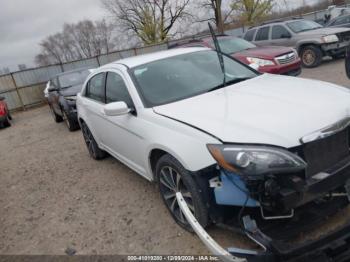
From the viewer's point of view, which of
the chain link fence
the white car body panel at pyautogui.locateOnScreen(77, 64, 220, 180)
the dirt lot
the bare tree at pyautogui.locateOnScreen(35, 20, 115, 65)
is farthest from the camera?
the bare tree at pyautogui.locateOnScreen(35, 20, 115, 65)

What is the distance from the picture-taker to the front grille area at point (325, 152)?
2.39 m

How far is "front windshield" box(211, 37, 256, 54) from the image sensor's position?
982 cm

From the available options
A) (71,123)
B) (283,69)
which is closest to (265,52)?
(283,69)

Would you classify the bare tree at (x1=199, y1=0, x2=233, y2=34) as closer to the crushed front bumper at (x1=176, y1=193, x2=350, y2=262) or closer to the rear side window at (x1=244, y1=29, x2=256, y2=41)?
the rear side window at (x1=244, y1=29, x2=256, y2=41)

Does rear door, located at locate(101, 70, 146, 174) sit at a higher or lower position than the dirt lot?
higher

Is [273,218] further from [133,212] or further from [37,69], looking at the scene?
[37,69]

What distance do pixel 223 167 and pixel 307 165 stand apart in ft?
1.96

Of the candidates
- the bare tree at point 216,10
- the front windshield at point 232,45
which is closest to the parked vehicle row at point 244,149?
the front windshield at point 232,45

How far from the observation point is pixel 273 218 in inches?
95.7

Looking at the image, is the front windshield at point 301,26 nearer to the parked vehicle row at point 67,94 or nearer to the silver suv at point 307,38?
the silver suv at point 307,38

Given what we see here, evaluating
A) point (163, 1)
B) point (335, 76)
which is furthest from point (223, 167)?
point (163, 1)

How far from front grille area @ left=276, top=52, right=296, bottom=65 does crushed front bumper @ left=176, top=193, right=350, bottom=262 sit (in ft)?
23.3

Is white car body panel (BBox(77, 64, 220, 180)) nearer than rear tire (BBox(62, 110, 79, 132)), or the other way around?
white car body panel (BBox(77, 64, 220, 180))

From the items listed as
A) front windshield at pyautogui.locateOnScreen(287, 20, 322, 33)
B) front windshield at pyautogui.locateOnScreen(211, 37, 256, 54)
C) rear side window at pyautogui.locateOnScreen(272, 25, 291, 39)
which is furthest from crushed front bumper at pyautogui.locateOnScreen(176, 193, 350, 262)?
front windshield at pyautogui.locateOnScreen(287, 20, 322, 33)
